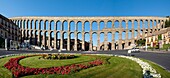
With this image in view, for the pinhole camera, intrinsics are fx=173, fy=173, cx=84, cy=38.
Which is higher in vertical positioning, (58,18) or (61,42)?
(58,18)

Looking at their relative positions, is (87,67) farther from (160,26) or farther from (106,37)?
(160,26)

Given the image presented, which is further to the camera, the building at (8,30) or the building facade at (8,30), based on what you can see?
the building facade at (8,30)

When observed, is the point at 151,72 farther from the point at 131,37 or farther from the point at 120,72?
the point at 131,37

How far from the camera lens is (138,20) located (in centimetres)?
9625

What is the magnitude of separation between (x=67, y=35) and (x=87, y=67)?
78.9 metres

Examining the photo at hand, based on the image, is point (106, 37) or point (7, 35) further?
point (106, 37)

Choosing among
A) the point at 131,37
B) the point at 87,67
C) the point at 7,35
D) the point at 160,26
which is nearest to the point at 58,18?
the point at 7,35

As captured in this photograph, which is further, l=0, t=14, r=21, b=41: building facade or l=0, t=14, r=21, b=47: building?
l=0, t=14, r=21, b=41: building facade

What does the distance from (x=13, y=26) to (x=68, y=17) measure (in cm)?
2953

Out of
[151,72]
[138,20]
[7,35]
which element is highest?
[138,20]

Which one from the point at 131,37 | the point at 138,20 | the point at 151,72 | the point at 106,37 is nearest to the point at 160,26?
the point at 138,20

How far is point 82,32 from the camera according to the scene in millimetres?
94562

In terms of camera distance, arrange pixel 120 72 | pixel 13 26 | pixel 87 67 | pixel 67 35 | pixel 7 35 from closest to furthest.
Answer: pixel 120 72, pixel 87 67, pixel 7 35, pixel 13 26, pixel 67 35

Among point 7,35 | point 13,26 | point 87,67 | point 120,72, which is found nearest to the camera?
point 120,72
